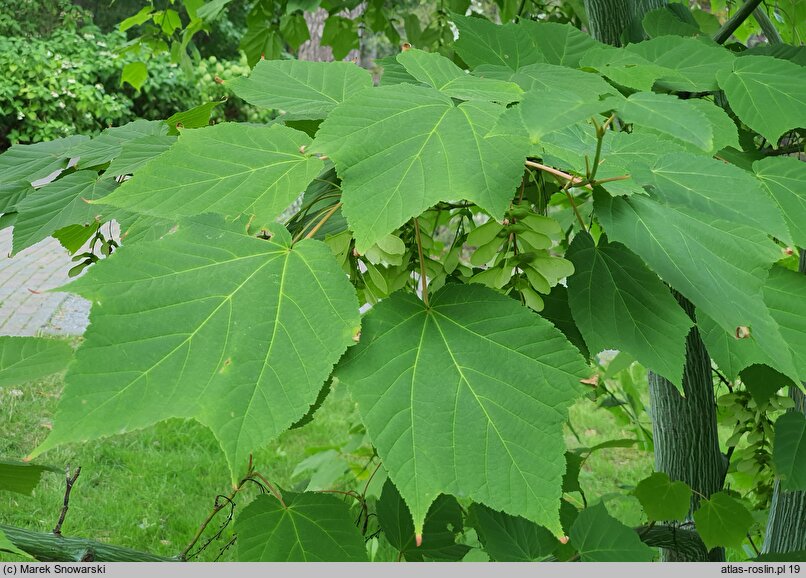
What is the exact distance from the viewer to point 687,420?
137 cm

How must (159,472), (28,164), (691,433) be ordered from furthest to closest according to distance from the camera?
1. (159,472)
2. (691,433)
3. (28,164)

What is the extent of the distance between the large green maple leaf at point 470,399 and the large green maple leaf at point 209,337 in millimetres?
49

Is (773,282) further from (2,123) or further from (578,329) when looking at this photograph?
(2,123)

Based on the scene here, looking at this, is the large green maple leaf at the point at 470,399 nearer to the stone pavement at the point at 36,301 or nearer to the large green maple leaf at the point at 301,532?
the large green maple leaf at the point at 301,532

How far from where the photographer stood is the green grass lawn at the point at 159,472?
102 inches

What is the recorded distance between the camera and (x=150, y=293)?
0.56 m

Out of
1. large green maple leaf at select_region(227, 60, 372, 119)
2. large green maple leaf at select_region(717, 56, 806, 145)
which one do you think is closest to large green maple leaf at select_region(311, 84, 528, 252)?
large green maple leaf at select_region(227, 60, 372, 119)

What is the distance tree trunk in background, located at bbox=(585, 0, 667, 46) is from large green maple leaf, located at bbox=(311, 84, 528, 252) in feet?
2.51

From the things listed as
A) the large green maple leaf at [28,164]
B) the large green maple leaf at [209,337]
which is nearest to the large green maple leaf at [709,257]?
the large green maple leaf at [209,337]

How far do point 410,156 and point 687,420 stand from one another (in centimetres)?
101

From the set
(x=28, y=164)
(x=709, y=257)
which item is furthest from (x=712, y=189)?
(x=28, y=164)

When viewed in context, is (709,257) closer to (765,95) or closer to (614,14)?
(765,95)

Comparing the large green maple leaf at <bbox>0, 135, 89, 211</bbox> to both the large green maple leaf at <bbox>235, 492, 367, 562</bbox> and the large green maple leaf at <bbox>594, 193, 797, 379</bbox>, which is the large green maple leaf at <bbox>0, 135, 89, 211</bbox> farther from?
the large green maple leaf at <bbox>594, 193, 797, 379</bbox>

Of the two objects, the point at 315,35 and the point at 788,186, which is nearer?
the point at 788,186
